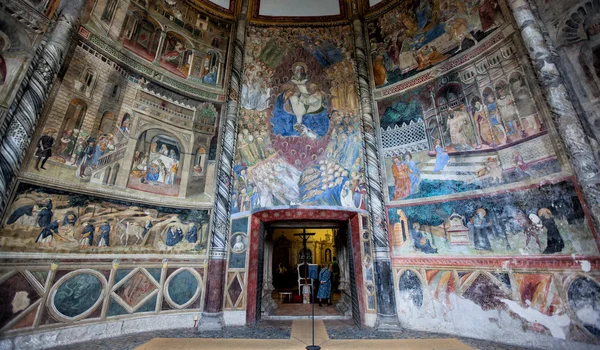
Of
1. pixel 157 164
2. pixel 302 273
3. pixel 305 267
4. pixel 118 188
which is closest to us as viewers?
pixel 118 188

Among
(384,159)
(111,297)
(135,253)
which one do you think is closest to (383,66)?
(384,159)

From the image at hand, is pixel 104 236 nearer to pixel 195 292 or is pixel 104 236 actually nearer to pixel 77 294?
pixel 77 294

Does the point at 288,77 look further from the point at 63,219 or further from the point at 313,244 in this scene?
the point at 313,244

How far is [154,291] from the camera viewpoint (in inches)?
255

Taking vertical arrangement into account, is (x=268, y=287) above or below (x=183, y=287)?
below

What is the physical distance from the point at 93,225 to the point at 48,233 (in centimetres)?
75

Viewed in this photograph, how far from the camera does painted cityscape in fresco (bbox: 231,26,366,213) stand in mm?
7875

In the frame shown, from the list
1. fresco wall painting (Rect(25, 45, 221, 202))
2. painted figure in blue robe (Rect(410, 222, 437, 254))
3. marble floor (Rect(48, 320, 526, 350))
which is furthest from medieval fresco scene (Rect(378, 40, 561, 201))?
fresco wall painting (Rect(25, 45, 221, 202))

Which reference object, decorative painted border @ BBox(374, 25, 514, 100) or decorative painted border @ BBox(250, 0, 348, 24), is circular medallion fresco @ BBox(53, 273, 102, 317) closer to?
decorative painted border @ BBox(374, 25, 514, 100)

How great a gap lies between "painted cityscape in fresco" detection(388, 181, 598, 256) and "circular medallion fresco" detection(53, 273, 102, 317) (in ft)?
23.8

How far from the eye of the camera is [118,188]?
6363mm

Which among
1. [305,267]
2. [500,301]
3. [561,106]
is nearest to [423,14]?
[561,106]

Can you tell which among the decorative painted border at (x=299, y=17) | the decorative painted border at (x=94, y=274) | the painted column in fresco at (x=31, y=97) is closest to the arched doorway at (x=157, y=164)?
the decorative painted border at (x=94, y=274)

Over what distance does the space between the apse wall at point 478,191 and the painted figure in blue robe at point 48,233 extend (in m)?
7.83
